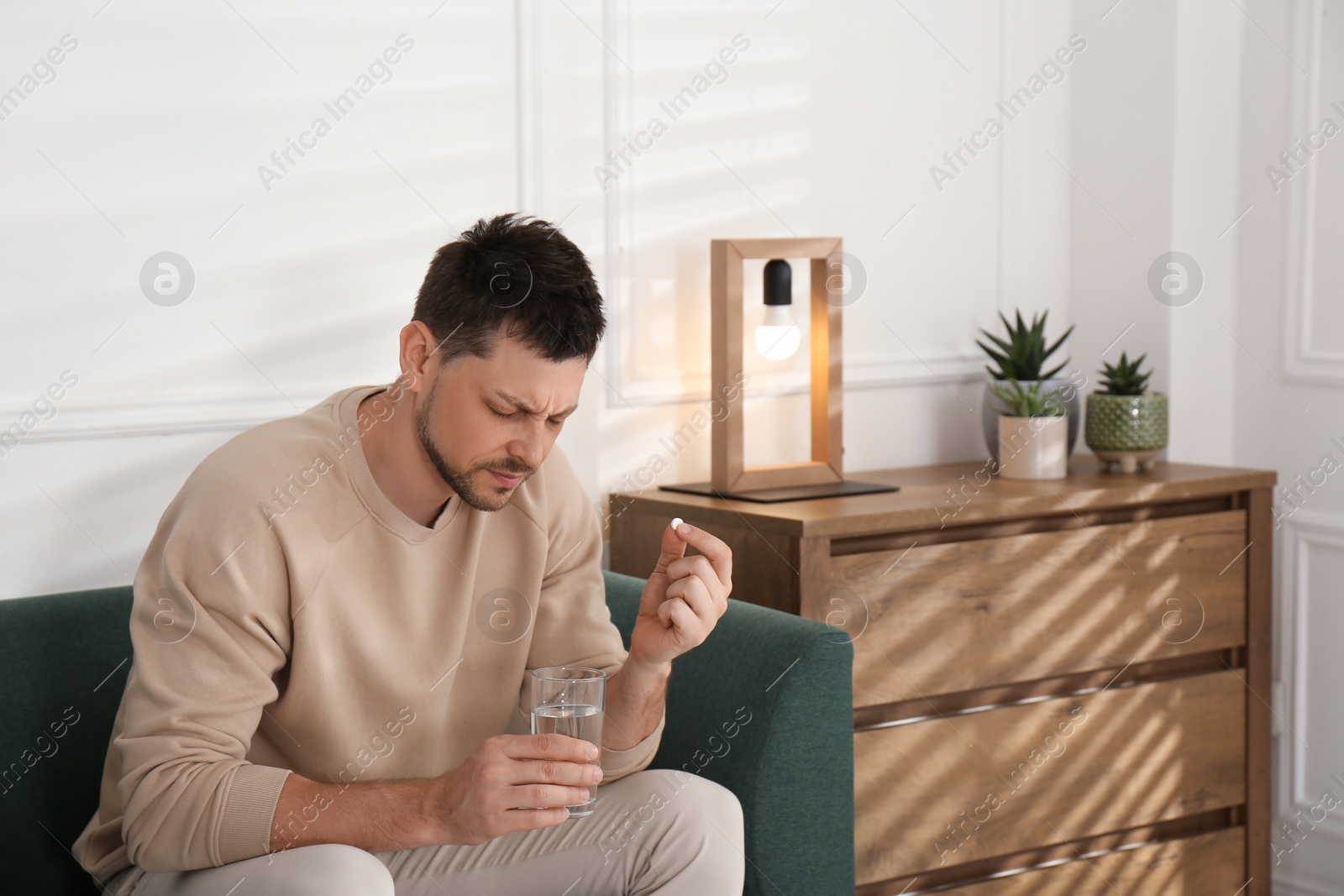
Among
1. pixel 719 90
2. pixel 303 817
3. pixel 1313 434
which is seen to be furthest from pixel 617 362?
pixel 1313 434

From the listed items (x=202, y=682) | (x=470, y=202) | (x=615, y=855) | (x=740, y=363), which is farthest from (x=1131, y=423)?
(x=202, y=682)

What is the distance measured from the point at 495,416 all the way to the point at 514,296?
157mm

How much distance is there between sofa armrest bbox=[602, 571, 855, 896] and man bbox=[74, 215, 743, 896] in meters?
0.20

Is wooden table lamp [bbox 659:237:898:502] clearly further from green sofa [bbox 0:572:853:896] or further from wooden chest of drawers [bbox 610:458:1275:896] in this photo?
green sofa [bbox 0:572:853:896]

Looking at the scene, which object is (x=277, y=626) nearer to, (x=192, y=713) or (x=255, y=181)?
(x=192, y=713)

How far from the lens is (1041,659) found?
8.54 feet

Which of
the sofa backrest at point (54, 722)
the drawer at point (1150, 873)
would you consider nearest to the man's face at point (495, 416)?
the sofa backrest at point (54, 722)

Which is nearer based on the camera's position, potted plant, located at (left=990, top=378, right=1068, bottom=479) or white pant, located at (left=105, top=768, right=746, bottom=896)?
white pant, located at (left=105, top=768, right=746, bottom=896)

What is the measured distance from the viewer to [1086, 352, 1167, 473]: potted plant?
9.42 ft

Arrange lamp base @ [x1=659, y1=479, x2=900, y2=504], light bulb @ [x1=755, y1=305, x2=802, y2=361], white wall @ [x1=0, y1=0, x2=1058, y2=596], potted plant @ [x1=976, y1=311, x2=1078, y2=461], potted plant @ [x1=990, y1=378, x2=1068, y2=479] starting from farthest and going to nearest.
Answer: potted plant @ [x1=976, y1=311, x2=1078, y2=461], potted plant @ [x1=990, y1=378, x2=1068, y2=479], light bulb @ [x1=755, y1=305, x2=802, y2=361], lamp base @ [x1=659, y1=479, x2=900, y2=504], white wall @ [x1=0, y1=0, x2=1058, y2=596]

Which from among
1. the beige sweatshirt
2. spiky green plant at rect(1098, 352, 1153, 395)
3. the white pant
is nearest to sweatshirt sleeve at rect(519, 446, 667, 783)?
the beige sweatshirt

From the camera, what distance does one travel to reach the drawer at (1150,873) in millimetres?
2641

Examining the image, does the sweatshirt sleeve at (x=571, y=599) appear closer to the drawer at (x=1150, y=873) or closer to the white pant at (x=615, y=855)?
the white pant at (x=615, y=855)

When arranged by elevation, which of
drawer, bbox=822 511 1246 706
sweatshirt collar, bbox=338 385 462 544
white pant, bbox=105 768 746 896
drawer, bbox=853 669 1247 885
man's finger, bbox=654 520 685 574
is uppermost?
sweatshirt collar, bbox=338 385 462 544
